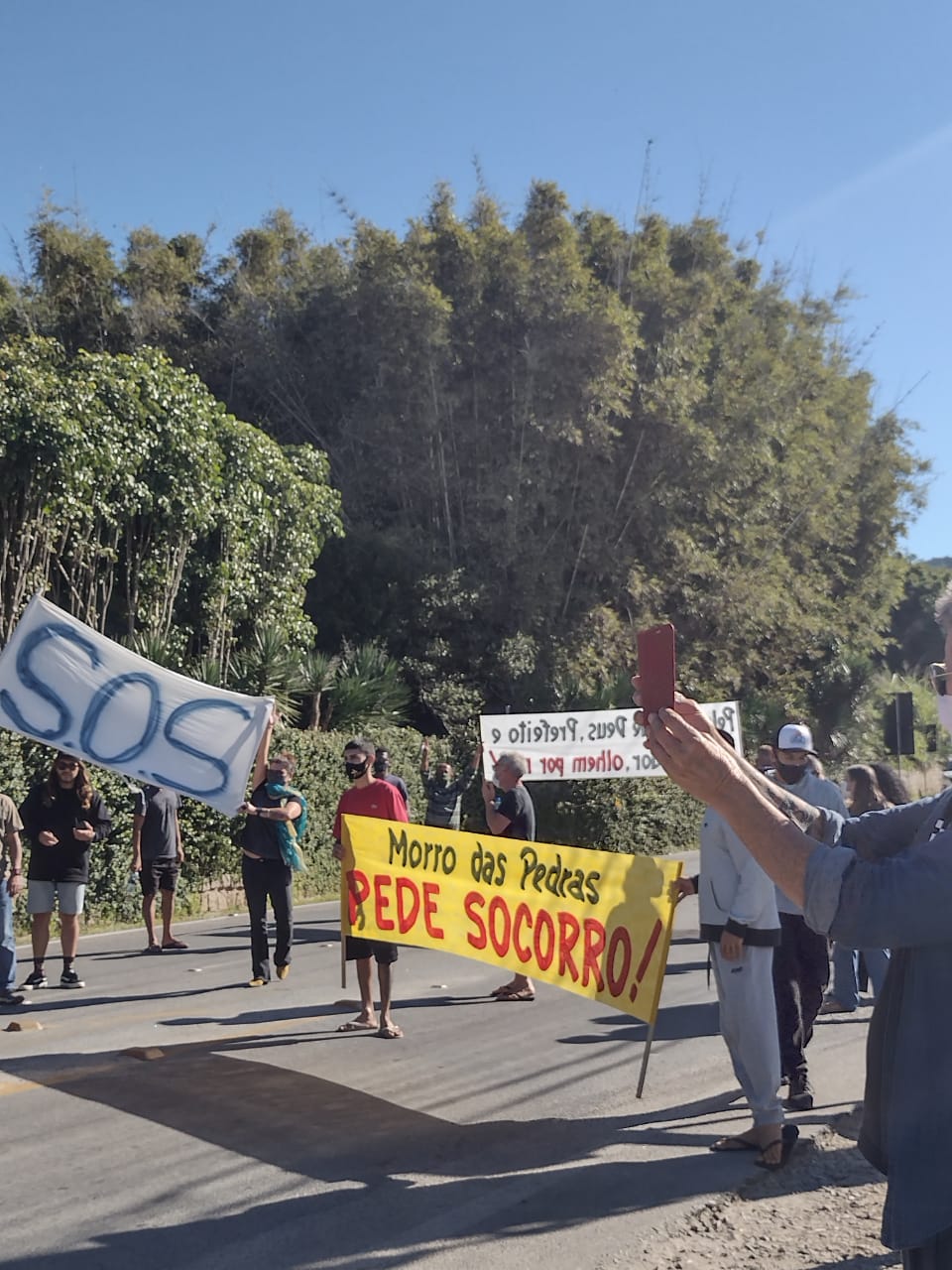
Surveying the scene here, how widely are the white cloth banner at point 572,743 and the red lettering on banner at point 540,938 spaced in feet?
36.8

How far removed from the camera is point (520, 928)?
7457mm

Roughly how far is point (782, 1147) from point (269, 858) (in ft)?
17.3

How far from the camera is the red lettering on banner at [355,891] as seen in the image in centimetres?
831

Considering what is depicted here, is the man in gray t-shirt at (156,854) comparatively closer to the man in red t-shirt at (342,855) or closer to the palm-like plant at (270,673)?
the man in red t-shirt at (342,855)

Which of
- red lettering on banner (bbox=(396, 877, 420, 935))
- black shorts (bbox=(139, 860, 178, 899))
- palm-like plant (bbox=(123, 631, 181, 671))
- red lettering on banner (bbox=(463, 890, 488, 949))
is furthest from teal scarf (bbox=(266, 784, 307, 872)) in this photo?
palm-like plant (bbox=(123, 631, 181, 671))

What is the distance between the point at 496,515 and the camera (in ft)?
96.4

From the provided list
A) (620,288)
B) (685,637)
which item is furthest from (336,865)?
(620,288)

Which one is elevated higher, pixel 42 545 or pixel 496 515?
pixel 496 515

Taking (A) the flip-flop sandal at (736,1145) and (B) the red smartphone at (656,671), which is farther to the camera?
(A) the flip-flop sandal at (736,1145)

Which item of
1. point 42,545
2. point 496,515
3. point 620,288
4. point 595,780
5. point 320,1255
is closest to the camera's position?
point 320,1255

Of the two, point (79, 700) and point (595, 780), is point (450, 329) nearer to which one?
point (595, 780)

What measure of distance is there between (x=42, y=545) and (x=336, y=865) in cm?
597

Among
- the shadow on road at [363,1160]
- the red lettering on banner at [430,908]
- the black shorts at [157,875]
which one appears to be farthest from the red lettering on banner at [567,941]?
the black shorts at [157,875]

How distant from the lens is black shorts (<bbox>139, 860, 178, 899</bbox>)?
1255cm
